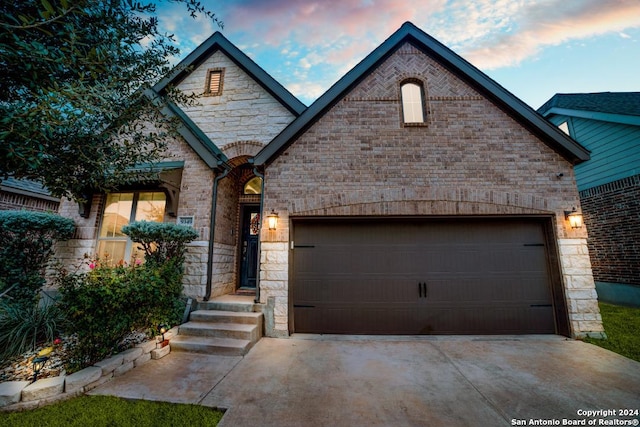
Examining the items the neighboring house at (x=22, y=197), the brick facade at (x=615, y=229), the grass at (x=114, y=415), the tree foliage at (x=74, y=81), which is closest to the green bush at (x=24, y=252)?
the neighboring house at (x=22, y=197)

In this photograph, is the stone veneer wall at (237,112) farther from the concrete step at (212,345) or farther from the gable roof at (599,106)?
the gable roof at (599,106)

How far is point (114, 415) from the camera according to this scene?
2.61 m

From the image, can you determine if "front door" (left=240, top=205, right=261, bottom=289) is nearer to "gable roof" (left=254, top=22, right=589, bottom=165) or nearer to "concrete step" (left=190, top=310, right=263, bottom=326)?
"concrete step" (left=190, top=310, right=263, bottom=326)

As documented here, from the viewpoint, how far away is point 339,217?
555cm

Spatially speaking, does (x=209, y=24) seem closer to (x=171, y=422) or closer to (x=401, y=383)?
(x=171, y=422)

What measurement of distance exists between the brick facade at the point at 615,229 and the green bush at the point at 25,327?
14.1 m

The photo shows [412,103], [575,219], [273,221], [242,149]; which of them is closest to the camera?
[575,219]

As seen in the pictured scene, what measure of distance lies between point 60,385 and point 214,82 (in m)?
7.98

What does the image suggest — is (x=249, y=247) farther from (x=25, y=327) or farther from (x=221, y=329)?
(x=25, y=327)

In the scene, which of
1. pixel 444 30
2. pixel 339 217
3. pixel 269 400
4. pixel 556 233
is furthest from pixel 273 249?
pixel 444 30

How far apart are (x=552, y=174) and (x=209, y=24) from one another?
7.38 m

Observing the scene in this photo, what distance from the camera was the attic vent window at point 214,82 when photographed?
7.70 meters

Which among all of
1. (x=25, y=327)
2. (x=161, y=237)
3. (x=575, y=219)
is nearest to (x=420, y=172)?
(x=575, y=219)

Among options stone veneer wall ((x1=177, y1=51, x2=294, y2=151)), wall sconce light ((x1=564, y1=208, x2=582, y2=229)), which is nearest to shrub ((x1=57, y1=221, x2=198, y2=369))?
stone veneer wall ((x1=177, y1=51, x2=294, y2=151))
